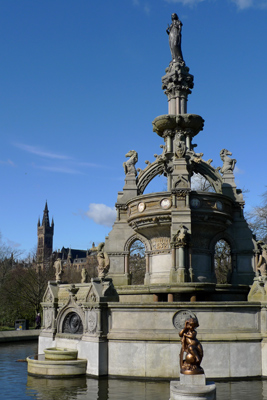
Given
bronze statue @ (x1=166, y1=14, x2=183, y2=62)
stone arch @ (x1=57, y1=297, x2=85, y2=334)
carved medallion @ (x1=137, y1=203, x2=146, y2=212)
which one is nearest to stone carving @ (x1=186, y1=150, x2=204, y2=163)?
carved medallion @ (x1=137, y1=203, x2=146, y2=212)

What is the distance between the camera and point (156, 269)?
22328 mm

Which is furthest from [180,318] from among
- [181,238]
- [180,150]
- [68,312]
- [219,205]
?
[180,150]

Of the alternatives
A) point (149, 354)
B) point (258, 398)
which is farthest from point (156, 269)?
point (258, 398)

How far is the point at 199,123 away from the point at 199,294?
35.0 ft

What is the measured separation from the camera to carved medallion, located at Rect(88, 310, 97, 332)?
1605 centimetres

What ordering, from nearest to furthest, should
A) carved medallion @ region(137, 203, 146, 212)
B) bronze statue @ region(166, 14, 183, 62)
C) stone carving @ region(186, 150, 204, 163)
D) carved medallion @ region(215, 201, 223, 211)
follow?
carved medallion @ region(215, 201, 223, 211) → carved medallion @ region(137, 203, 146, 212) → stone carving @ region(186, 150, 204, 163) → bronze statue @ region(166, 14, 183, 62)

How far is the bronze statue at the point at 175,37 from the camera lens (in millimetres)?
27642

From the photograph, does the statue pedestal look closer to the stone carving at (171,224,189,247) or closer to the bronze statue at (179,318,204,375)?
the bronze statue at (179,318,204,375)

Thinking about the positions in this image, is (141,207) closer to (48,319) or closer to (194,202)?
(194,202)

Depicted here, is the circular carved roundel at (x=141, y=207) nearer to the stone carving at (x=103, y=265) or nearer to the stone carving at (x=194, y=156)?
the stone carving at (x=194, y=156)

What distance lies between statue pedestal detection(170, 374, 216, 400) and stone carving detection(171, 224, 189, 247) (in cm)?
1018

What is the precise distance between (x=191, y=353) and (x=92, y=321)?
6.22 metres

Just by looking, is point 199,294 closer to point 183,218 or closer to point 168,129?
point 183,218

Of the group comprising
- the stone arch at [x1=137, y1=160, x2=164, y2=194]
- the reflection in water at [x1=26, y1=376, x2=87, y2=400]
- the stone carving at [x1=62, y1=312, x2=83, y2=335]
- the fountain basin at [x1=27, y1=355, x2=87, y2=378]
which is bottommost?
the reflection in water at [x1=26, y1=376, x2=87, y2=400]
